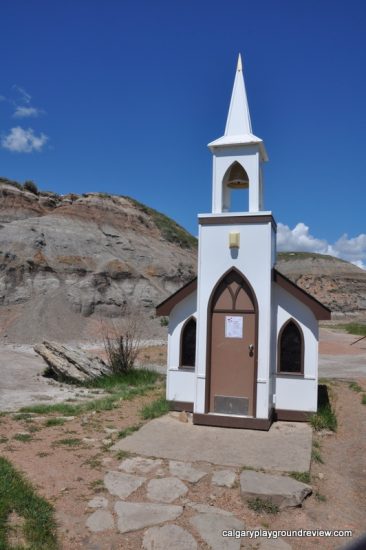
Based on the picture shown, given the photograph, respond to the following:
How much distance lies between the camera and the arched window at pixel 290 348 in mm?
10367

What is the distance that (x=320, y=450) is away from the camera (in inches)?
339

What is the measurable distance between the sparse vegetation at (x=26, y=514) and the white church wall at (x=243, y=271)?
4.49 meters

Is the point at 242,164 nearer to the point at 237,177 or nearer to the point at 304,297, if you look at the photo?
the point at 237,177

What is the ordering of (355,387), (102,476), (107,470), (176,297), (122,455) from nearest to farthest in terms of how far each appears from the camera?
(102,476) < (107,470) < (122,455) < (176,297) < (355,387)

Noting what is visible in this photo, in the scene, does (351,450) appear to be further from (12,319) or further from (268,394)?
(12,319)

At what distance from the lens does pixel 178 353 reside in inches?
434

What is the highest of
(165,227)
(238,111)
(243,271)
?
(165,227)

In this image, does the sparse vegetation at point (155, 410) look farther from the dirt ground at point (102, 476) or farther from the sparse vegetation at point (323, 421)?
the sparse vegetation at point (323, 421)

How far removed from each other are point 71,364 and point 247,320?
27.2 feet

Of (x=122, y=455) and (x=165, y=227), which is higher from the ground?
(x=165, y=227)

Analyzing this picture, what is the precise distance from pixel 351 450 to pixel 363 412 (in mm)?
2833

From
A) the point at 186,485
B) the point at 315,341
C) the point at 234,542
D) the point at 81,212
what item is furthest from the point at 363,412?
the point at 81,212

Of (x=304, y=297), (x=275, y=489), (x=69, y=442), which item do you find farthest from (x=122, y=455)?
(x=304, y=297)

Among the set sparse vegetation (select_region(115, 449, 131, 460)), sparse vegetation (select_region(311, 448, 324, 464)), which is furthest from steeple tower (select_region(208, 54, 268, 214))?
sparse vegetation (select_region(115, 449, 131, 460))
